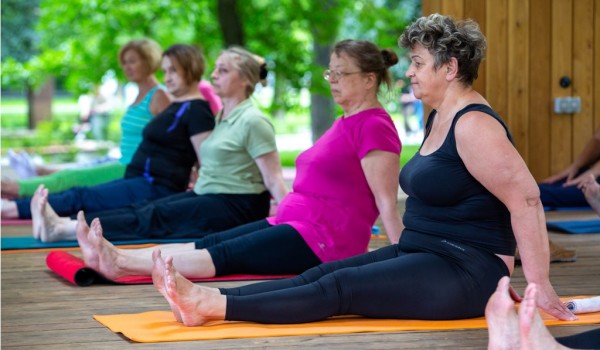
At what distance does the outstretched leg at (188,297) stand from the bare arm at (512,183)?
3.01ft

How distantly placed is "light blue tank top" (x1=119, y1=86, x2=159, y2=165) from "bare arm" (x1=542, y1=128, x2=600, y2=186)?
2688 mm

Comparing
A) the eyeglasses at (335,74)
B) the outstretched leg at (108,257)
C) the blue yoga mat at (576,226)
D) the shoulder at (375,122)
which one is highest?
the eyeglasses at (335,74)

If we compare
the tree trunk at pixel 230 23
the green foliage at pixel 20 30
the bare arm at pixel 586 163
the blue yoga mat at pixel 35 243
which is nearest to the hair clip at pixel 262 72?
the blue yoga mat at pixel 35 243

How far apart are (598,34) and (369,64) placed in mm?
3372

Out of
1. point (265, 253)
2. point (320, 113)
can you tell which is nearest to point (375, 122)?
point (265, 253)

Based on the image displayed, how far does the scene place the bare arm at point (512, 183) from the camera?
3250mm

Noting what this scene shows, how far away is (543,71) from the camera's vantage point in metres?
7.16

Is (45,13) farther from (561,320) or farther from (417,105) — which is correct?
(561,320)

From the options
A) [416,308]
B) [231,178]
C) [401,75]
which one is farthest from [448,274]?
[401,75]

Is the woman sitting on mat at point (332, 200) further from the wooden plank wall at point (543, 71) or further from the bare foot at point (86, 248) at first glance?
the wooden plank wall at point (543, 71)

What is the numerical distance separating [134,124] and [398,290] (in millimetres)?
3772

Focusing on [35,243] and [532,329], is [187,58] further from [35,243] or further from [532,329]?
[532,329]

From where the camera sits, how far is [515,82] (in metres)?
6.99

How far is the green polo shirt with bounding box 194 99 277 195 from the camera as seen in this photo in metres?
A: 5.27
